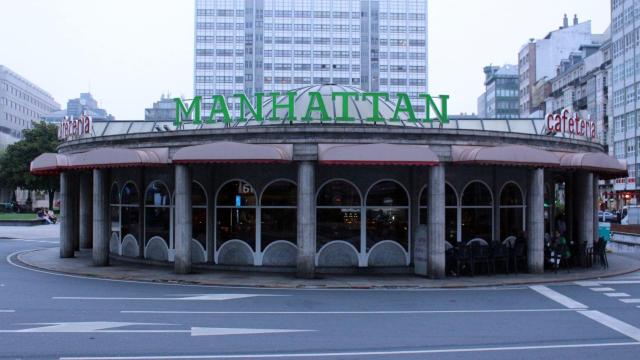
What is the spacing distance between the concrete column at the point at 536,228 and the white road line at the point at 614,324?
7019 millimetres

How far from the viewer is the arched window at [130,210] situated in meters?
24.9

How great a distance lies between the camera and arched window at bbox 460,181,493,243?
22984 millimetres

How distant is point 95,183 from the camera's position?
23.4 meters

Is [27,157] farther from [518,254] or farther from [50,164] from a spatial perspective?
[518,254]

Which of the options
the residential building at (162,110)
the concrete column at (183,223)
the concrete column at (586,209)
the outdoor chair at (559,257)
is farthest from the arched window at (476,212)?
the residential building at (162,110)

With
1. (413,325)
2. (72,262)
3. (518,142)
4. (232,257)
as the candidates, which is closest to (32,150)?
(72,262)

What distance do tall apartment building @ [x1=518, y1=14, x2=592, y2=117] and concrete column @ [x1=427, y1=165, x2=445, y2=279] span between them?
9529 cm

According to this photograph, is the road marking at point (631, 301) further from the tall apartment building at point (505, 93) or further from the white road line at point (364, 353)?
the tall apartment building at point (505, 93)

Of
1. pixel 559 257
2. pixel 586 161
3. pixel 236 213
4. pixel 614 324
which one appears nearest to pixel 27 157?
pixel 236 213

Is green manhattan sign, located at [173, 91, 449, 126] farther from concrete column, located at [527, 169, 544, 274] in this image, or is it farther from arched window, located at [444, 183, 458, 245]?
concrete column, located at [527, 169, 544, 274]

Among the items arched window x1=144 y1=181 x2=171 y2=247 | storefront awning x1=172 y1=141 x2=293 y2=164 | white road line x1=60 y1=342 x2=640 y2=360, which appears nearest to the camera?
white road line x1=60 y1=342 x2=640 y2=360

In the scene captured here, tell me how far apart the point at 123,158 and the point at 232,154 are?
4.17 meters

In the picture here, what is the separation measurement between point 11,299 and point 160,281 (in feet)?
15.2

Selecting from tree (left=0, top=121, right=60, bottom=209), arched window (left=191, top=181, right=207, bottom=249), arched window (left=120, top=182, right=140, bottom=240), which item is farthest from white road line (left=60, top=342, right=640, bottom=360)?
tree (left=0, top=121, right=60, bottom=209)
